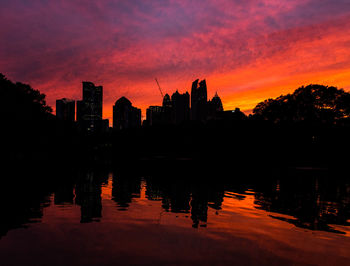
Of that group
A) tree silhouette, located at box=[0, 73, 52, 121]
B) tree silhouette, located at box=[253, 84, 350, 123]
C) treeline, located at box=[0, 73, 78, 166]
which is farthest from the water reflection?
tree silhouette, located at box=[253, 84, 350, 123]

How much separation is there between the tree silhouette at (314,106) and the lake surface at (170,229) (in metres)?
63.9

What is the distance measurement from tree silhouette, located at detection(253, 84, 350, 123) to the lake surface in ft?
210

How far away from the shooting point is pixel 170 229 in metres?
13.6

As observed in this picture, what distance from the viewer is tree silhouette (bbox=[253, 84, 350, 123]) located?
8012 cm

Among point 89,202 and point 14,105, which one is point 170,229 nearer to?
point 89,202

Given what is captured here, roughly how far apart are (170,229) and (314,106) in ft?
262

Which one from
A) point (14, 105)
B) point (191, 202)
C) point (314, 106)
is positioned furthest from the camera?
point (314, 106)

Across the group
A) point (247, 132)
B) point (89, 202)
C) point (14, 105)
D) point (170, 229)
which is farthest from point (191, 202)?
point (247, 132)

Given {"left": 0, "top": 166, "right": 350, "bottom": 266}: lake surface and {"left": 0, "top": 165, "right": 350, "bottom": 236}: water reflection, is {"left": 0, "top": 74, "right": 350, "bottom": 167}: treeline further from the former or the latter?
{"left": 0, "top": 166, "right": 350, "bottom": 266}: lake surface

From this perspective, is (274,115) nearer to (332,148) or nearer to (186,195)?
(332,148)

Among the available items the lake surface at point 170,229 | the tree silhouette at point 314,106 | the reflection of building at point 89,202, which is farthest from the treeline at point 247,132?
the lake surface at point 170,229

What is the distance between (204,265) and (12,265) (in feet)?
19.0

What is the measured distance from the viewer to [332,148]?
233ft

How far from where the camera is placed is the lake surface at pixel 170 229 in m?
9.98
